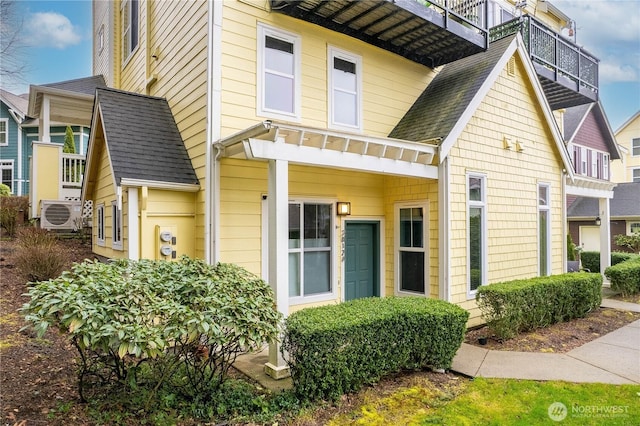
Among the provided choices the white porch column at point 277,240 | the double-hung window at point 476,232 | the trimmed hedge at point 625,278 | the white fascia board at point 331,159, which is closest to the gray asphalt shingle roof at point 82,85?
the white fascia board at point 331,159

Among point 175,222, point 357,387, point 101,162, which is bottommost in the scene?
point 357,387

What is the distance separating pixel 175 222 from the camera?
20.4ft

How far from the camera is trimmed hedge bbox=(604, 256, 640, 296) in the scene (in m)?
10.4

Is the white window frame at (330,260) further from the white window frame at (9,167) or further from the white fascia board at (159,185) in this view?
the white window frame at (9,167)

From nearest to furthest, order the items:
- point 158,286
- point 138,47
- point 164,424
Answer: point 164,424, point 158,286, point 138,47

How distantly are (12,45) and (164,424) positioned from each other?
413 inches

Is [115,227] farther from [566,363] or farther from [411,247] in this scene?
[566,363]

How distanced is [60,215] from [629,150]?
32.5 meters

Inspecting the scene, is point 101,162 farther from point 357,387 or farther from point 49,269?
point 357,387

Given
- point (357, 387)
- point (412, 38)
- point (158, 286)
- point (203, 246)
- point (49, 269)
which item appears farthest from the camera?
point (412, 38)

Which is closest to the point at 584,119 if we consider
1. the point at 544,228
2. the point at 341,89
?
the point at 544,228

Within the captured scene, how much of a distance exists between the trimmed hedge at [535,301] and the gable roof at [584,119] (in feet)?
36.9

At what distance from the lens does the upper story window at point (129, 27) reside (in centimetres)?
983

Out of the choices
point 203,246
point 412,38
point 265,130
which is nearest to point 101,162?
point 203,246
